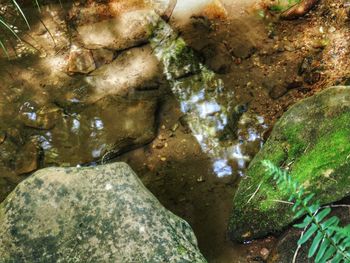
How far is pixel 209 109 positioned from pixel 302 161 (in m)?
1.05

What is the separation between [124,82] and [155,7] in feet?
3.13

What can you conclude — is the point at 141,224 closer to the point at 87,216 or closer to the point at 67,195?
the point at 87,216

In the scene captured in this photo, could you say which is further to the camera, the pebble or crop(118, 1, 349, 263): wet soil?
the pebble

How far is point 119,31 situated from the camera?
4156 mm

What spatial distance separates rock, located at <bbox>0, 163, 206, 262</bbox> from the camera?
7.43 feet

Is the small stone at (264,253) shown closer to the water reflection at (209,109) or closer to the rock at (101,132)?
the water reflection at (209,109)

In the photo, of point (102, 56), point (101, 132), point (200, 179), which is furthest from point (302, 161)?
point (102, 56)

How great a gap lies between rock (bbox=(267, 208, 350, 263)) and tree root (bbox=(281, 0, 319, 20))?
7.20ft

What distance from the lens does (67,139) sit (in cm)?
362

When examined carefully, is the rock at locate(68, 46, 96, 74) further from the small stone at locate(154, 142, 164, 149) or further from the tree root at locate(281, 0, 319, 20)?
the tree root at locate(281, 0, 319, 20)

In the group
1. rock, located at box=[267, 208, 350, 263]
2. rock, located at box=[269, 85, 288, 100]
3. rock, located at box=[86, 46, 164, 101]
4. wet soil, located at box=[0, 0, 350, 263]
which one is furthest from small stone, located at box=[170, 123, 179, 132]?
rock, located at box=[267, 208, 350, 263]

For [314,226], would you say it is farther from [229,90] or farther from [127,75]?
[127,75]

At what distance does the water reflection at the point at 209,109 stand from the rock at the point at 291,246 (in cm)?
72

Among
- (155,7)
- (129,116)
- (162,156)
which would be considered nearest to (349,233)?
(162,156)
